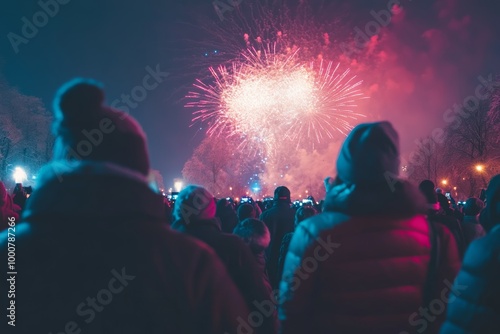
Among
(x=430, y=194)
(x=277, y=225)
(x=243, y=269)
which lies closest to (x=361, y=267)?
(x=243, y=269)

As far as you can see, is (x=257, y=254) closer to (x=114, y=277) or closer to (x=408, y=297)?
(x=408, y=297)

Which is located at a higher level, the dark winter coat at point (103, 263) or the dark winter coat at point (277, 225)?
the dark winter coat at point (277, 225)

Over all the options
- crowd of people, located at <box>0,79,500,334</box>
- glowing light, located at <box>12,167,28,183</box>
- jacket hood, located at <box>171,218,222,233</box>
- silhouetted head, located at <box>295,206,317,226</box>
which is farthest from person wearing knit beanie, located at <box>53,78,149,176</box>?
glowing light, located at <box>12,167,28,183</box>

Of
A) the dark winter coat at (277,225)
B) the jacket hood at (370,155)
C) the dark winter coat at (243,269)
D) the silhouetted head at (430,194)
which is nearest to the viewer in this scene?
the jacket hood at (370,155)

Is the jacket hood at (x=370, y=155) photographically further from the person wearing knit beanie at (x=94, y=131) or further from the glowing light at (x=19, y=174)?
the glowing light at (x=19, y=174)

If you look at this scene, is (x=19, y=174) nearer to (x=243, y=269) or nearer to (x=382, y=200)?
(x=243, y=269)

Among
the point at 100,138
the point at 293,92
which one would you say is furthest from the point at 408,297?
the point at 293,92

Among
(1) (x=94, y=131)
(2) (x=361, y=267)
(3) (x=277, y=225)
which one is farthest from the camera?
(3) (x=277, y=225)

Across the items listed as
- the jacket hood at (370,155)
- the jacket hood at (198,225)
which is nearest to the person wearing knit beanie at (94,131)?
the jacket hood at (370,155)

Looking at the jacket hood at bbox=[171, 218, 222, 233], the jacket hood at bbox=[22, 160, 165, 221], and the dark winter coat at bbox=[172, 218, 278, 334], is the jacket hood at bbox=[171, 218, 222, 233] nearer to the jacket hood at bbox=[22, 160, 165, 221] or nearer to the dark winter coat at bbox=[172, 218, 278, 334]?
the dark winter coat at bbox=[172, 218, 278, 334]
